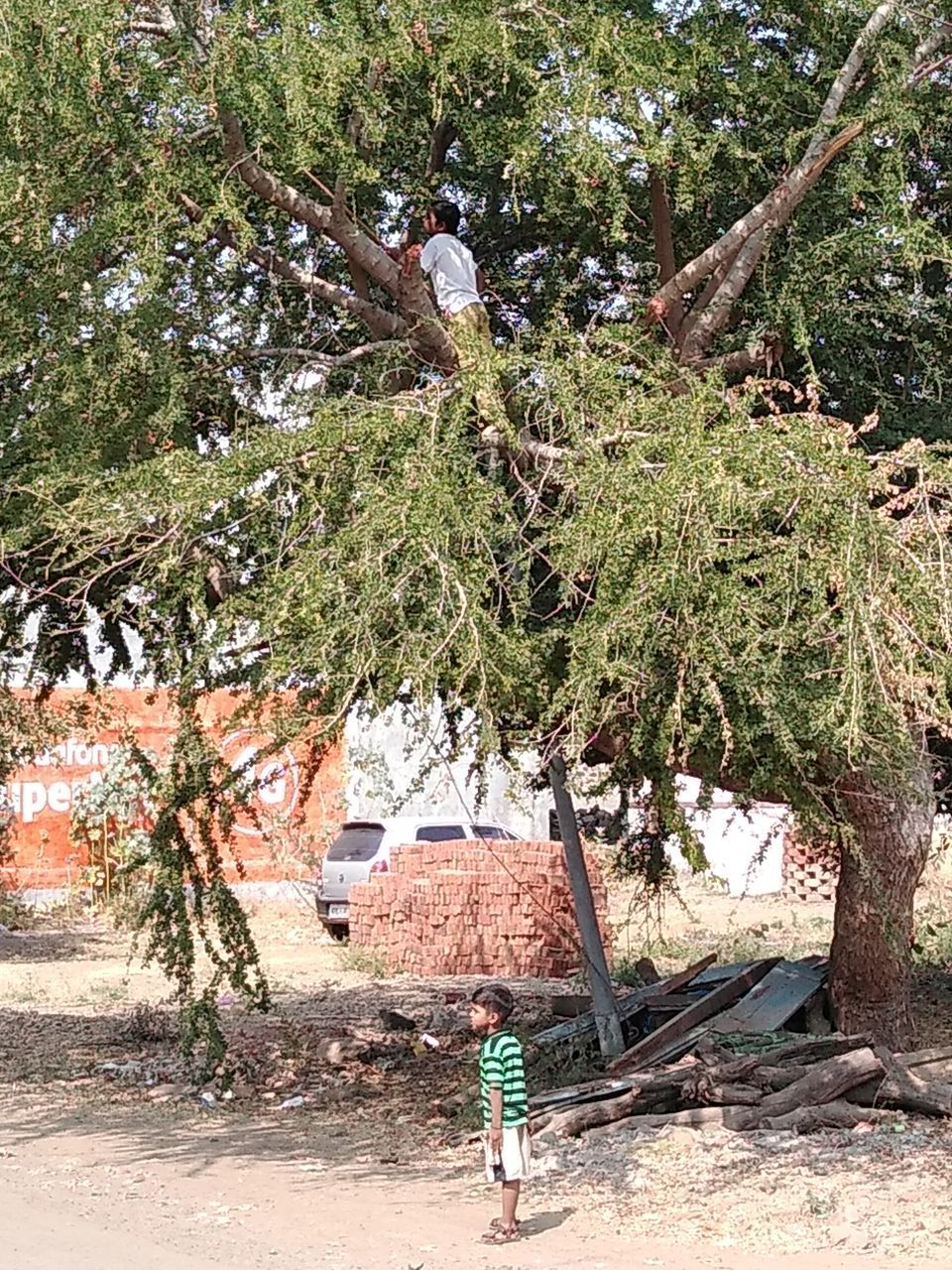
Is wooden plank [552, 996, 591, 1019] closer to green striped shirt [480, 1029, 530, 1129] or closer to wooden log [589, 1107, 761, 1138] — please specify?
wooden log [589, 1107, 761, 1138]

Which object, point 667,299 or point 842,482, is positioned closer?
point 842,482

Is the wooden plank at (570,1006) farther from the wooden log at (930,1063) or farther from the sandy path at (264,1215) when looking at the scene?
the wooden log at (930,1063)

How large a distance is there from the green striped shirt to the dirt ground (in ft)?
1.88

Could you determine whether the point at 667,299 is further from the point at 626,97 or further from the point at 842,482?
the point at 842,482

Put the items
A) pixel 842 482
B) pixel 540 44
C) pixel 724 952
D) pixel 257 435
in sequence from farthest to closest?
pixel 724 952
pixel 540 44
pixel 257 435
pixel 842 482

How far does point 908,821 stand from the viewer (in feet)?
41.9

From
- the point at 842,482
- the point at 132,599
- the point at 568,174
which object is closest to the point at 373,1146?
the point at 132,599

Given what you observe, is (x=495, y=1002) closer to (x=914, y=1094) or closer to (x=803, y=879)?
(x=914, y=1094)

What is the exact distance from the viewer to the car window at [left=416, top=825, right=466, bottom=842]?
24.6 metres

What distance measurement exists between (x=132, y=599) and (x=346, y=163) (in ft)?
9.54

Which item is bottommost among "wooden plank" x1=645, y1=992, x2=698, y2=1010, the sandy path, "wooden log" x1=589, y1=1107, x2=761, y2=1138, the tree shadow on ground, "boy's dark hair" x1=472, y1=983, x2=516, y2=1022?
the sandy path

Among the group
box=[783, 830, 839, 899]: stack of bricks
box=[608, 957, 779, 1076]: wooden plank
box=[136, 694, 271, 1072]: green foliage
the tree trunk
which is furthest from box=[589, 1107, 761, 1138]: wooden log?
box=[783, 830, 839, 899]: stack of bricks

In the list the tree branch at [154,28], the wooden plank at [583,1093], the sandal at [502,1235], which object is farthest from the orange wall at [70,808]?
the sandal at [502,1235]

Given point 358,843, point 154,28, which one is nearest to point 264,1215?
point 154,28
